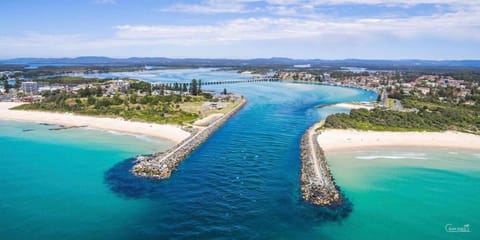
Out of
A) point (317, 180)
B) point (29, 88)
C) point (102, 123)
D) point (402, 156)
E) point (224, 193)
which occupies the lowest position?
point (224, 193)

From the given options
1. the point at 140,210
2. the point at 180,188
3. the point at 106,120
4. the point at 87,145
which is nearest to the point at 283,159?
the point at 180,188

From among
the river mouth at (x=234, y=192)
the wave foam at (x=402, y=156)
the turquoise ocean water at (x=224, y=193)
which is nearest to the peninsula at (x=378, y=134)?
the turquoise ocean water at (x=224, y=193)

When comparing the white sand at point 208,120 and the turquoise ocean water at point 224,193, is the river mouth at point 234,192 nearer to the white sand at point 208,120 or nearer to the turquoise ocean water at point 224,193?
the turquoise ocean water at point 224,193

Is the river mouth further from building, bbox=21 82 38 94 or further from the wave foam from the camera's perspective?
building, bbox=21 82 38 94

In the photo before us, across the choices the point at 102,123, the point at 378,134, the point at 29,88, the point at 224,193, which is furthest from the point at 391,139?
the point at 29,88

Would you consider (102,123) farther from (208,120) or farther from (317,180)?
(317,180)

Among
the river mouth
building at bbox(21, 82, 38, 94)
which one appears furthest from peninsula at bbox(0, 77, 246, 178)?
building at bbox(21, 82, 38, 94)

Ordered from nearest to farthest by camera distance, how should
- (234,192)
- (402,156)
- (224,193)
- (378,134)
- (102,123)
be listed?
(224,193)
(234,192)
(402,156)
(378,134)
(102,123)
